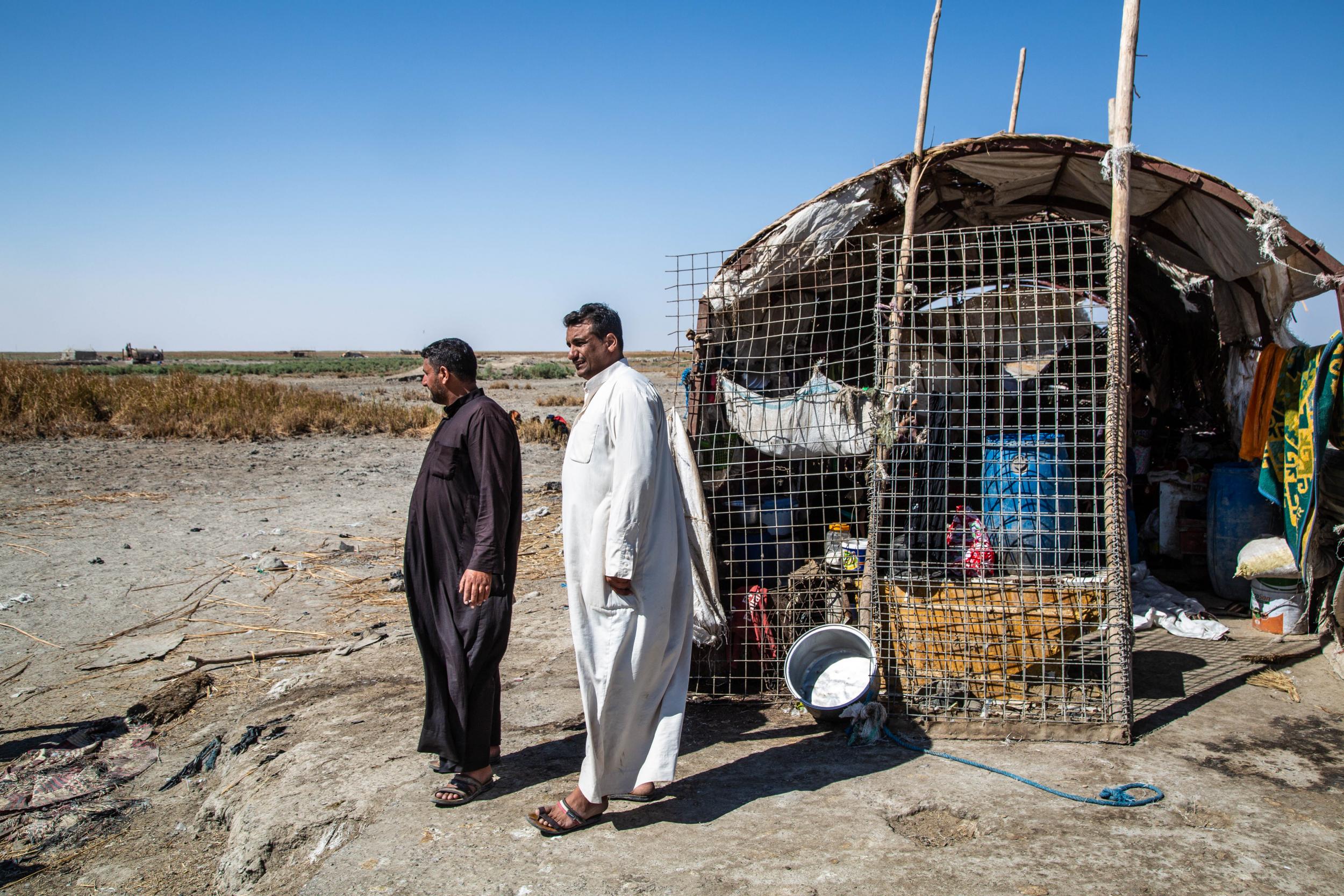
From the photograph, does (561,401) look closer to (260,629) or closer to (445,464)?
(260,629)

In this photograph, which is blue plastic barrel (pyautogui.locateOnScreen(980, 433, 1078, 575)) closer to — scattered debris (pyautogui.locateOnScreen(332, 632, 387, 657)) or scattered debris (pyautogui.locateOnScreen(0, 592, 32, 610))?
scattered debris (pyautogui.locateOnScreen(332, 632, 387, 657))

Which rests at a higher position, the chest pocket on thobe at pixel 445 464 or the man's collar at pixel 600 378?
the man's collar at pixel 600 378

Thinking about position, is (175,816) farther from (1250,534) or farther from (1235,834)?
(1250,534)

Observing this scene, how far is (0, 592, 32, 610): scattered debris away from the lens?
6371 mm

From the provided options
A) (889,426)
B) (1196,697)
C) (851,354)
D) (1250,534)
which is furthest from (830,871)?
(1250,534)

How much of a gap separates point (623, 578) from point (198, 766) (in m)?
2.65

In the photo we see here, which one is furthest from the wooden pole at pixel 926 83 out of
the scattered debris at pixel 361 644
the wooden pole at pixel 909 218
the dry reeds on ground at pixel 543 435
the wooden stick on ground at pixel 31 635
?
the dry reeds on ground at pixel 543 435

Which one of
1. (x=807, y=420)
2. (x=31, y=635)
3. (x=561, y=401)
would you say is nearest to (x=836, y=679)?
(x=807, y=420)

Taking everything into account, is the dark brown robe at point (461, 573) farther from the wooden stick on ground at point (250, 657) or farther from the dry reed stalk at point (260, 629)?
the dry reed stalk at point (260, 629)

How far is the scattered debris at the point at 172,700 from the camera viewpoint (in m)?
4.79

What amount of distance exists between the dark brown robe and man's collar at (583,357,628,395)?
0.37 m

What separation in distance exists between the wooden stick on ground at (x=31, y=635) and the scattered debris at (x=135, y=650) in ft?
1.17

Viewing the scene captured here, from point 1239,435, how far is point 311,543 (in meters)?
8.22

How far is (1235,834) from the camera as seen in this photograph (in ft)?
9.79
